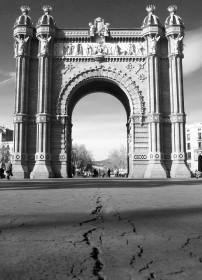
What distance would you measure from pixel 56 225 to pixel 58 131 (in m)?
25.8

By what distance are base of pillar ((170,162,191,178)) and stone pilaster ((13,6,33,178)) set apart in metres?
13.2

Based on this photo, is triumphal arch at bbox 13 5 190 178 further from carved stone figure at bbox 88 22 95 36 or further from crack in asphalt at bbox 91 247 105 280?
crack in asphalt at bbox 91 247 105 280

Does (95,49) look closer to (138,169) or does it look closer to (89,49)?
(89,49)

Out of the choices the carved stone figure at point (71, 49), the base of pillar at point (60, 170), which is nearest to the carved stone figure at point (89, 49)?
the carved stone figure at point (71, 49)

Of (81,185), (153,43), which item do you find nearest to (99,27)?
(153,43)

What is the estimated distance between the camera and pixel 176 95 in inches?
1156

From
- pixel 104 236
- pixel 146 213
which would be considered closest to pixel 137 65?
pixel 146 213

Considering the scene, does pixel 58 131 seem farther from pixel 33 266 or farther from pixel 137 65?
pixel 33 266

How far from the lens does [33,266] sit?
8.07ft

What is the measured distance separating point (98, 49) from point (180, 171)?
1424 centimetres

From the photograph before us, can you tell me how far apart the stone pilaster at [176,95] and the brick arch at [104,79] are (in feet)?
10.4

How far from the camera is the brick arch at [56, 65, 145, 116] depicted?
30.2m

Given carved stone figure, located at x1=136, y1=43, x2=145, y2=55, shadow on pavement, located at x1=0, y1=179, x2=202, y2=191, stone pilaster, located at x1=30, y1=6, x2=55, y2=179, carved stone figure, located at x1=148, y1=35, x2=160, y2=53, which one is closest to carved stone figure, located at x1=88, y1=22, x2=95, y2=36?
stone pilaster, located at x1=30, y1=6, x2=55, y2=179

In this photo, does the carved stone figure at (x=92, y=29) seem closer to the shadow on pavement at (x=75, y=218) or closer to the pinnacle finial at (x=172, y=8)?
the pinnacle finial at (x=172, y=8)
